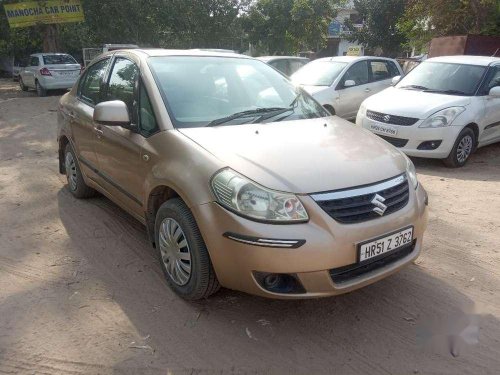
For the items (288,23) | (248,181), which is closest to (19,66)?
(288,23)

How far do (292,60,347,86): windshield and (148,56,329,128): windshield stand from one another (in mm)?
5400

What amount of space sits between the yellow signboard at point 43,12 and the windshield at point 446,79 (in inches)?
624

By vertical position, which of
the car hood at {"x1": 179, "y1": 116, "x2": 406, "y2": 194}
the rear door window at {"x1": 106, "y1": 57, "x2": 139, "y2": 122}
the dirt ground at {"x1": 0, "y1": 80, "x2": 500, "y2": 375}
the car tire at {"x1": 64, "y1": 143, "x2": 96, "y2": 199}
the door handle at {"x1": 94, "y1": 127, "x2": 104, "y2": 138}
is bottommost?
the dirt ground at {"x1": 0, "y1": 80, "x2": 500, "y2": 375}

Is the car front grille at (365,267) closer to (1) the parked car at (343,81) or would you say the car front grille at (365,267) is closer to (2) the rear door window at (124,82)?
(2) the rear door window at (124,82)

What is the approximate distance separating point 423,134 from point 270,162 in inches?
172

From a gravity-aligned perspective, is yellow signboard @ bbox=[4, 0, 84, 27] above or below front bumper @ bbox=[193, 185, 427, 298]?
above

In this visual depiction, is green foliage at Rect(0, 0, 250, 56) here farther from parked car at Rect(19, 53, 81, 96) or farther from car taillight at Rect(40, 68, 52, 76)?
car taillight at Rect(40, 68, 52, 76)

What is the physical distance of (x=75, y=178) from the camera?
5105mm

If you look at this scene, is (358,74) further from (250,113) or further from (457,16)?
(250,113)

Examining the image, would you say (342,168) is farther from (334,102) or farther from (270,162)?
(334,102)

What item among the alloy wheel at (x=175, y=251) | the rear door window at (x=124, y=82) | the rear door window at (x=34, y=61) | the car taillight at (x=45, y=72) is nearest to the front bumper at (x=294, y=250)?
the alloy wheel at (x=175, y=251)

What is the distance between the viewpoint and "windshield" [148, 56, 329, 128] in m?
3.41

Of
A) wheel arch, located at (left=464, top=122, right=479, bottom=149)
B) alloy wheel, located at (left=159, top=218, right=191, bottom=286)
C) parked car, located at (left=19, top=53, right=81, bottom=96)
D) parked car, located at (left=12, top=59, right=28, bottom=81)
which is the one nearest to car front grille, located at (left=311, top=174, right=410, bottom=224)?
alloy wheel, located at (left=159, top=218, right=191, bottom=286)

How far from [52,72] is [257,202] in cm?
1635
